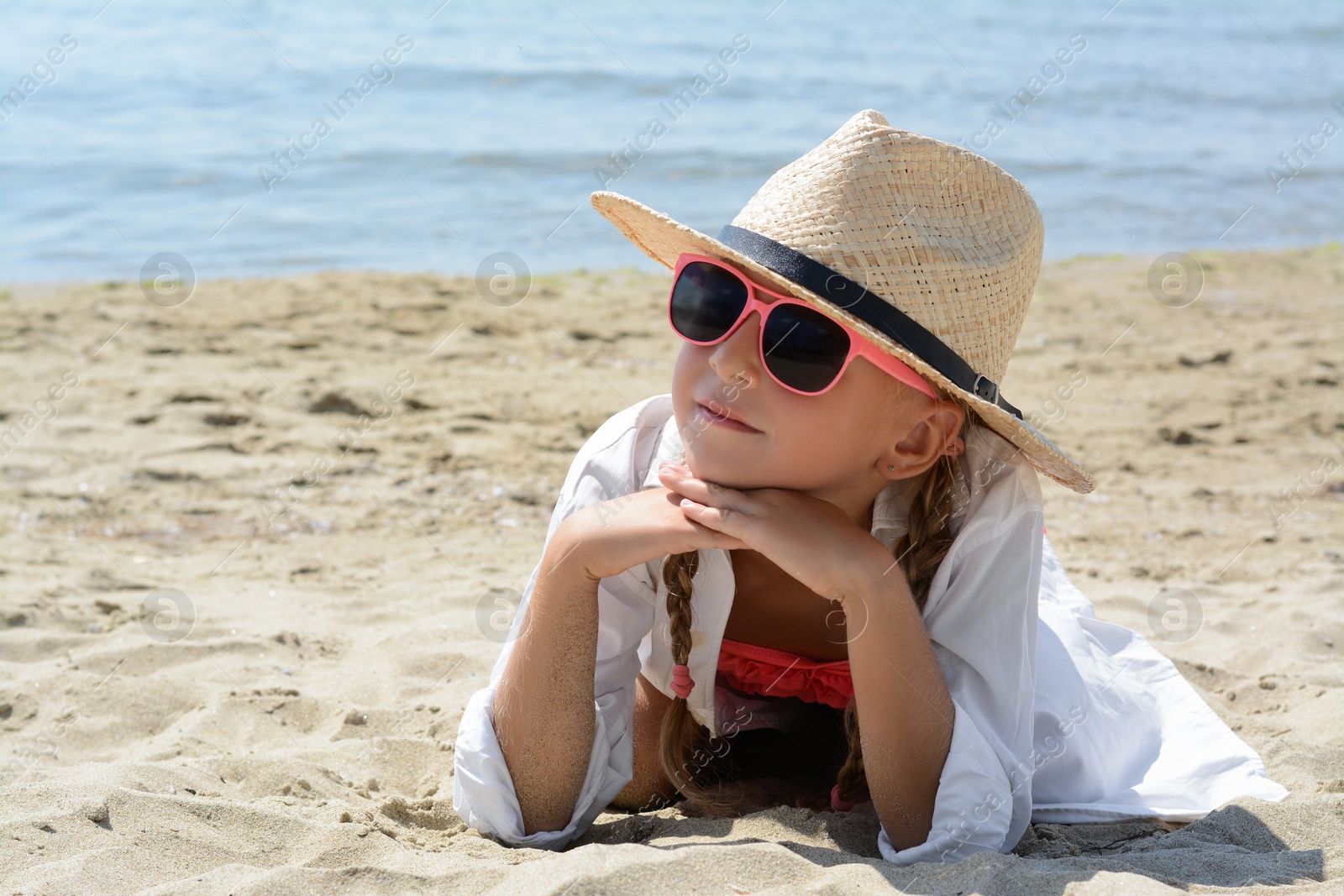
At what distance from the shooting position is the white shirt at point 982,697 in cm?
217

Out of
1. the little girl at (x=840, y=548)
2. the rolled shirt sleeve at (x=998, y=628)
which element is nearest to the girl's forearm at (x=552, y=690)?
the little girl at (x=840, y=548)

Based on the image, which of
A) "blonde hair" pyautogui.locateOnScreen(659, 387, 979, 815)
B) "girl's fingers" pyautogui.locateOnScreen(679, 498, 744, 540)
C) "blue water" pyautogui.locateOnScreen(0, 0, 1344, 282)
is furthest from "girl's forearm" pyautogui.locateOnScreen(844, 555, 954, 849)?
"blue water" pyautogui.locateOnScreen(0, 0, 1344, 282)

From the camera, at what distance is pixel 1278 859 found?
2098 millimetres

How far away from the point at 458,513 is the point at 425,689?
56.3 inches

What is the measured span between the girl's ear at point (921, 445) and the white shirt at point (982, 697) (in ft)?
0.32

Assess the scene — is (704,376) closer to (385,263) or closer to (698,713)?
(698,713)

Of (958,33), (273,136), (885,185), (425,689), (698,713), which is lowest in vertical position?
(425,689)

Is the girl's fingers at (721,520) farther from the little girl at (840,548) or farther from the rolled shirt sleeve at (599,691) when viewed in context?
the rolled shirt sleeve at (599,691)

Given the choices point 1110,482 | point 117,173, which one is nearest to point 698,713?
point 1110,482

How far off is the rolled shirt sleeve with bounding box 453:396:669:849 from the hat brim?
1.31 feet

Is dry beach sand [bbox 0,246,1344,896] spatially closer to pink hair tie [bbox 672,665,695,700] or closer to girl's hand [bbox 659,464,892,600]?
pink hair tie [bbox 672,665,695,700]

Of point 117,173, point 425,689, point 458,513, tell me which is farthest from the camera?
point 117,173

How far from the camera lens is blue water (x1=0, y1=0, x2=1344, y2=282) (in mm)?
9070

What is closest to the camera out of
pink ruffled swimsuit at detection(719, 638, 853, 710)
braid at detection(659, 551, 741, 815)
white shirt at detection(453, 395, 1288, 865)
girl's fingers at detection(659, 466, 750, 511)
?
girl's fingers at detection(659, 466, 750, 511)
